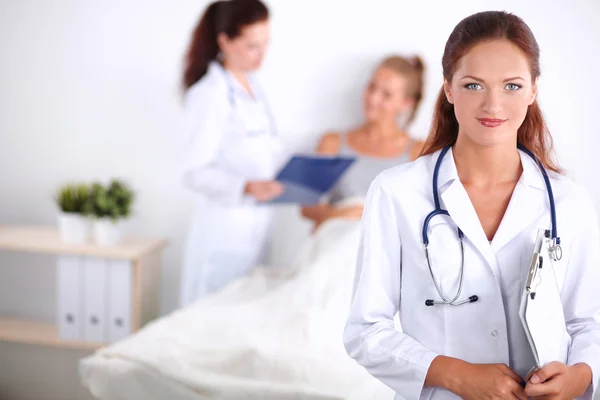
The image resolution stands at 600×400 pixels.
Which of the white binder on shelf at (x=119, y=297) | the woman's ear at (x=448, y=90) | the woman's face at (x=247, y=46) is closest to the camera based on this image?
the woman's ear at (x=448, y=90)

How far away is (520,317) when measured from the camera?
95cm

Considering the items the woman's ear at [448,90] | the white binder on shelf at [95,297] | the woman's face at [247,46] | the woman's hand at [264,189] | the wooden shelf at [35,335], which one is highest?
the woman's face at [247,46]

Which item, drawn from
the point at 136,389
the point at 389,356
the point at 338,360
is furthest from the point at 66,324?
the point at 389,356

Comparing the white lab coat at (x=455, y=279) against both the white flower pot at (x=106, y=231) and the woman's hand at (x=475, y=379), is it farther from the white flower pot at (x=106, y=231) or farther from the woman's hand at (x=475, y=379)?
the white flower pot at (x=106, y=231)

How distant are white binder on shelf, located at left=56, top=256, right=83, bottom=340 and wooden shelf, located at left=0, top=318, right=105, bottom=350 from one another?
0.05 meters

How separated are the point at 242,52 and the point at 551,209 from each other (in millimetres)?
1713

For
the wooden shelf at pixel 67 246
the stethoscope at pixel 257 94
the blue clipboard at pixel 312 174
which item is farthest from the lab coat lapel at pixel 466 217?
the wooden shelf at pixel 67 246

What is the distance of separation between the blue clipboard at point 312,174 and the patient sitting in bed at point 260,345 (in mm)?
103

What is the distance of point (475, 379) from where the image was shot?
0.96 metres

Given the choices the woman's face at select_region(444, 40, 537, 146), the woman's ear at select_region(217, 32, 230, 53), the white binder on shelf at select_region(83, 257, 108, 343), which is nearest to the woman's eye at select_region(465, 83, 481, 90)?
the woman's face at select_region(444, 40, 537, 146)

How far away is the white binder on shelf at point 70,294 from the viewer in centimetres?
270

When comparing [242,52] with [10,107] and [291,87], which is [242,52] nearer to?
[291,87]

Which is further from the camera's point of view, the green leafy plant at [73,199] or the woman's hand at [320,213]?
the green leafy plant at [73,199]

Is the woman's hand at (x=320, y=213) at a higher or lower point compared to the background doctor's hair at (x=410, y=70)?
lower
